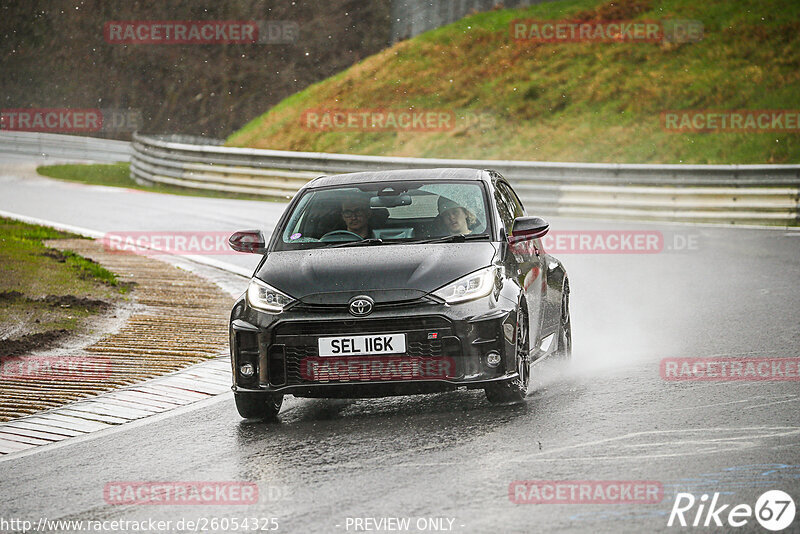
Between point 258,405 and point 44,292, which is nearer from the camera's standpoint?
point 258,405

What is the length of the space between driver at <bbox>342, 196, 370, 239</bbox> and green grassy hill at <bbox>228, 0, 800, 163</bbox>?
62.3ft

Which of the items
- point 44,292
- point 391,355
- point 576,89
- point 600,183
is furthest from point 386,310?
point 576,89

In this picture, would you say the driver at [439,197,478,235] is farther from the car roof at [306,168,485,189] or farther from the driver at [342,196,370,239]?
the driver at [342,196,370,239]

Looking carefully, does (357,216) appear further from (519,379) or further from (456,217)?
(519,379)

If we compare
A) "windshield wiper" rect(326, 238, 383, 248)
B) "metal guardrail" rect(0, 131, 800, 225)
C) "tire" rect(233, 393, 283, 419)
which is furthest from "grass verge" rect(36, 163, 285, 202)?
"tire" rect(233, 393, 283, 419)

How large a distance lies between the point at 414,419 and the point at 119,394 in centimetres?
246

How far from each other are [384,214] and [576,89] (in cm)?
2563

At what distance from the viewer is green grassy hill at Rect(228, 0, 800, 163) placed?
96.5 ft

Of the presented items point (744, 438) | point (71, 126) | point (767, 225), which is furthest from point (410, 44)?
point (744, 438)

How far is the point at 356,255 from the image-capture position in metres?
8.05

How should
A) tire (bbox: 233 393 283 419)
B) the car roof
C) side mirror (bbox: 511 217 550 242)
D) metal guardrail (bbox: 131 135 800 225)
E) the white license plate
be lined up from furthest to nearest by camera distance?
metal guardrail (bbox: 131 135 800 225) → the car roof → side mirror (bbox: 511 217 550 242) → tire (bbox: 233 393 283 419) → the white license plate

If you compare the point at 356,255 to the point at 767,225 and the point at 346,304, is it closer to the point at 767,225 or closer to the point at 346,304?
the point at 346,304

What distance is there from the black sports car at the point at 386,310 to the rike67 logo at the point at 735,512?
84.0 inches

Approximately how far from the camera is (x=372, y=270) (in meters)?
7.74
